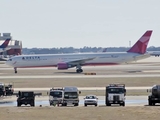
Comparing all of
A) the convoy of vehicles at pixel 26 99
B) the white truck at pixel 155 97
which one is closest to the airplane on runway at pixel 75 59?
the convoy of vehicles at pixel 26 99

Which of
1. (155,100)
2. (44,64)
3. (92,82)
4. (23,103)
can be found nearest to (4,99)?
(23,103)

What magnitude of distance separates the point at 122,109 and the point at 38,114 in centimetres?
666

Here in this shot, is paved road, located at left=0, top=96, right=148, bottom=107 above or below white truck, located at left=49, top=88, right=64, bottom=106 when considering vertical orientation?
below

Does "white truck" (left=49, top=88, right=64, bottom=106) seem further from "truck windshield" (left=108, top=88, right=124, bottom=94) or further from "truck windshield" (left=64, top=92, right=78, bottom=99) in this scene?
"truck windshield" (left=108, top=88, right=124, bottom=94)

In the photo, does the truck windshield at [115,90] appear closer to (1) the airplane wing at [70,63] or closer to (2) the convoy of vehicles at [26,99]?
(2) the convoy of vehicles at [26,99]

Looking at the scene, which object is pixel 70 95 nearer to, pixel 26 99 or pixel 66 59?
pixel 26 99

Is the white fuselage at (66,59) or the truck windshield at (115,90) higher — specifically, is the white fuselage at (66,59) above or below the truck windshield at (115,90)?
above

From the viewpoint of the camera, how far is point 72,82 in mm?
72688

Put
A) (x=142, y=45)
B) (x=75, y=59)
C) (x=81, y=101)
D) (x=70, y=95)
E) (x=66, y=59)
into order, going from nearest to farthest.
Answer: (x=70, y=95) < (x=81, y=101) < (x=75, y=59) < (x=66, y=59) < (x=142, y=45)

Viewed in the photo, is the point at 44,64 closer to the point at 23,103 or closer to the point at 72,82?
the point at 72,82

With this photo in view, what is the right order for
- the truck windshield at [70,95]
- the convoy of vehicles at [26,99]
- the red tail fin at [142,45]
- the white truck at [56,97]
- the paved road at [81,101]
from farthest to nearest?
1. the red tail fin at [142,45]
2. the paved road at [81,101]
3. the white truck at [56,97]
4. the truck windshield at [70,95]
5. the convoy of vehicles at [26,99]

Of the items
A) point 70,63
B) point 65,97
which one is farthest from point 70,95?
point 70,63

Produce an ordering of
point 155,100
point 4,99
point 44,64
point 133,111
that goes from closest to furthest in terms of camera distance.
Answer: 1. point 133,111
2. point 155,100
3. point 4,99
4. point 44,64

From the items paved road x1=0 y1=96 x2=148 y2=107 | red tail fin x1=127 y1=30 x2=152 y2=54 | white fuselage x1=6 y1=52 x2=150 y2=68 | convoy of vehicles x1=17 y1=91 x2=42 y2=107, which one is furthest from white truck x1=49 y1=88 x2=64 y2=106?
red tail fin x1=127 y1=30 x2=152 y2=54
